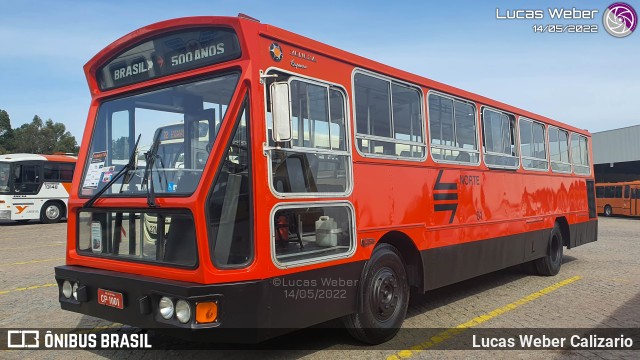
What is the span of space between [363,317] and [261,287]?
1.44m

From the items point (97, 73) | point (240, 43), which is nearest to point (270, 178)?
point (240, 43)

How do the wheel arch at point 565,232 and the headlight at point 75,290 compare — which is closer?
the headlight at point 75,290

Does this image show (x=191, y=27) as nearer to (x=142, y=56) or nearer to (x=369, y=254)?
(x=142, y=56)

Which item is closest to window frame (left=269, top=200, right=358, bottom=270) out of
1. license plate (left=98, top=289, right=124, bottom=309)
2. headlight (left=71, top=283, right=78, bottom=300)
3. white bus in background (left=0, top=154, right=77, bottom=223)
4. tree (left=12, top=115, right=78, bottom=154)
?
license plate (left=98, top=289, right=124, bottom=309)

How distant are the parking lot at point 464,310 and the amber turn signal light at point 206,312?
1217 mm

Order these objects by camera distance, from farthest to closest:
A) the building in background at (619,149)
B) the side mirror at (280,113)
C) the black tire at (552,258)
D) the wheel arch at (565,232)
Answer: the building in background at (619,149)
the wheel arch at (565,232)
the black tire at (552,258)
the side mirror at (280,113)

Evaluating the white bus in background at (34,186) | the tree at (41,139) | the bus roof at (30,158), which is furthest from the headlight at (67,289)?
the tree at (41,139)

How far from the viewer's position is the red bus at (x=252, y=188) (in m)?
3.73

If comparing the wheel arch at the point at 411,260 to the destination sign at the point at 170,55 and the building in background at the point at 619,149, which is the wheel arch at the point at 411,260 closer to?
the destination sign at the point at 170,55

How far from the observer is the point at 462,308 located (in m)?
6.57

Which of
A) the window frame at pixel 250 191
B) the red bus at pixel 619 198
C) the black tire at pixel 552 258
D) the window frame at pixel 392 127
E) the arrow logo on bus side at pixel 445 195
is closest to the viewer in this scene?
the window frame at pixel 250 191

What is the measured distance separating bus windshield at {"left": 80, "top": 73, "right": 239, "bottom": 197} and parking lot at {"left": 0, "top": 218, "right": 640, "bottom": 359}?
5.74ft

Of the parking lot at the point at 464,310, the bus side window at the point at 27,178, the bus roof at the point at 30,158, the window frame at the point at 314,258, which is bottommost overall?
the parking lot at the point at 464,310

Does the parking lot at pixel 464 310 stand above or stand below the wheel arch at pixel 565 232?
below
